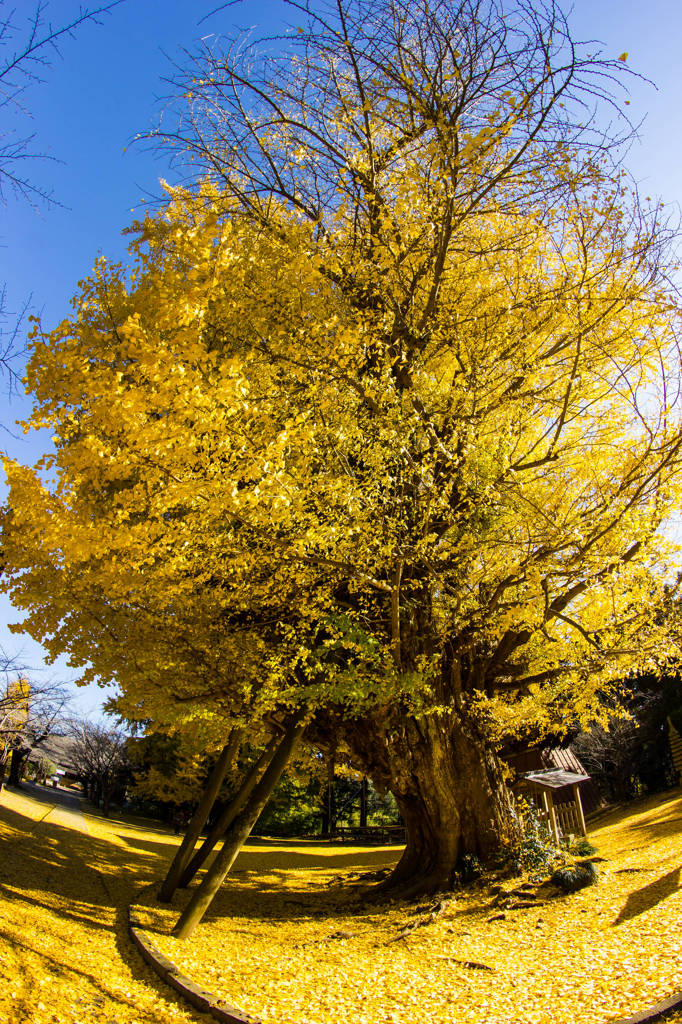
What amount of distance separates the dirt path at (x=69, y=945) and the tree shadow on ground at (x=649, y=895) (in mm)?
4466

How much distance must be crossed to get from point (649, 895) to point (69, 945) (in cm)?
632

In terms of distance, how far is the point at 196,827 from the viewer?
909 cm

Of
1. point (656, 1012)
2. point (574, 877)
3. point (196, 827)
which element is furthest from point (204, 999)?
point (574, 877)

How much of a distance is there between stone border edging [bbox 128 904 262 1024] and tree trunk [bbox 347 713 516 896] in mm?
3840

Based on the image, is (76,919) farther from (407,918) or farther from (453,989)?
(453,989)

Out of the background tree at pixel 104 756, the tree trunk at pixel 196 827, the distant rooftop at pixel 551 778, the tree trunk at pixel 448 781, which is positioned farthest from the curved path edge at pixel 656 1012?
the background tree at pixel 104 756

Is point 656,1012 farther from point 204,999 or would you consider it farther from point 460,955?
point 204,999

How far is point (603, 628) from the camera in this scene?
7.29 meters

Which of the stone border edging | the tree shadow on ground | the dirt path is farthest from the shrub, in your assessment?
the dirt path

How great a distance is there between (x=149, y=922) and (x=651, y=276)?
31.9 feet

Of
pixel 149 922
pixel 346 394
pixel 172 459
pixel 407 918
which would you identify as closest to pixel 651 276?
pixel 346 394

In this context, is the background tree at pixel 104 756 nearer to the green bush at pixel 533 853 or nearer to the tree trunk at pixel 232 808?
the tree trunk at pixel 232 808

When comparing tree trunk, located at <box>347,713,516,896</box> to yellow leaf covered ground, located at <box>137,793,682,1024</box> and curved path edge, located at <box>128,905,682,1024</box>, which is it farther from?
curved path edge, located at <box>128,905,682,1024</box>

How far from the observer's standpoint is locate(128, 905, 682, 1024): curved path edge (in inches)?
147
